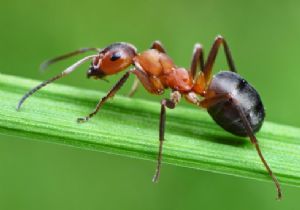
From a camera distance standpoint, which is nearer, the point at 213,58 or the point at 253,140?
the point at 253,140

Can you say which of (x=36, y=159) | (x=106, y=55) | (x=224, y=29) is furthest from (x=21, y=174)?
(x=224, y=29)

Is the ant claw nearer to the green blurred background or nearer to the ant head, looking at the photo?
the ant head

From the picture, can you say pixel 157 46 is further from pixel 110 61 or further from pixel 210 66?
pixel 110 61

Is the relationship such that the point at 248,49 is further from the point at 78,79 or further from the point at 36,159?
the point at 36,159

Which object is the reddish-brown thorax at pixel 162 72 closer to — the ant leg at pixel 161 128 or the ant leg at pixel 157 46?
the ant leg at pixel 157 46

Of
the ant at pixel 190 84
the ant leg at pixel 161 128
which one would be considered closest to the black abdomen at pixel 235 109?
the ant at pixel 190 84

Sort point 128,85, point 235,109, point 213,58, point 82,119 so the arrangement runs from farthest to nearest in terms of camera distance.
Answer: point 128,85 → point 213,58 → point 235,109 → point 82,119

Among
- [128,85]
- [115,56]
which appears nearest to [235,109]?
[115,56]

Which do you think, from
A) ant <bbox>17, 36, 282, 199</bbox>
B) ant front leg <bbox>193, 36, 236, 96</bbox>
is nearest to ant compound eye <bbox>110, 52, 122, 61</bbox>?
ant <bbox>17, 36, 282, 199</bbox>
